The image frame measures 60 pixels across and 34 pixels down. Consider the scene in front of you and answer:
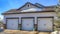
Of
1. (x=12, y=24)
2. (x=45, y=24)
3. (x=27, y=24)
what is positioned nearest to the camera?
(x=45, y=24)

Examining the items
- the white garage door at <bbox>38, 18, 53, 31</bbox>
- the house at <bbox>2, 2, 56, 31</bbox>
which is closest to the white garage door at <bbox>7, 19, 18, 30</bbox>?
the house at <bbox>2, 2, 56, 31</bbox>

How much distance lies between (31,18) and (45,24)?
8.68 ft

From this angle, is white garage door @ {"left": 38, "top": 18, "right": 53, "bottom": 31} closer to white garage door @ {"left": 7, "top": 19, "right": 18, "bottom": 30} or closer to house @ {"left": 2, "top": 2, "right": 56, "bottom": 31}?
house @ {"left": 2, "top": 2, "right": 56, "bottom": 31}

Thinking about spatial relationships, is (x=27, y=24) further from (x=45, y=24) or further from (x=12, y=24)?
(x=45, y=24)

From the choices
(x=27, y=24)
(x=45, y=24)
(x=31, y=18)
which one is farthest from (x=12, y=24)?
(x=45, y=24)

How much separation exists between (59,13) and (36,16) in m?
6.76

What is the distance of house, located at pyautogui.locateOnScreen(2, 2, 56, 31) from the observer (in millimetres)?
25828

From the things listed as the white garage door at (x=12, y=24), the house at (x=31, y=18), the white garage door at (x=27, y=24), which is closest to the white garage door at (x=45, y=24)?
the house at (x=31, y=18)

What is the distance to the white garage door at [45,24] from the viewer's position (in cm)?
2573

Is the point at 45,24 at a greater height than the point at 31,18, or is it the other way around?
the point at 31,18

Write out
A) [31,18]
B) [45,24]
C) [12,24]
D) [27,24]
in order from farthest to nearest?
1. [12,24]
2. [27,24]
3. [31,18]
4. [45,24]

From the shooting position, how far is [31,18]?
27.0 m

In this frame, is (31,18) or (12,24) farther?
(12,24)

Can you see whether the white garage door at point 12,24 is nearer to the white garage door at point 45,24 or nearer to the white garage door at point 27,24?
the white garage door at point 27,24
